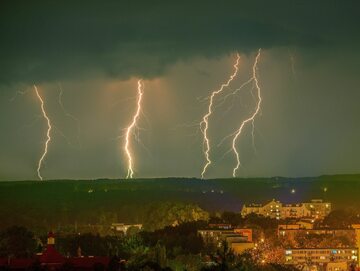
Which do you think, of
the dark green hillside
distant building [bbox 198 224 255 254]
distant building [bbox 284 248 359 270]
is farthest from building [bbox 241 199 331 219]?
distant building [bbox 284 248 359 270]

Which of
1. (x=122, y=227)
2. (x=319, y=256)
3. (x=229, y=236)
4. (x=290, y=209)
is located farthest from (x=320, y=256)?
(x=290, y=209)

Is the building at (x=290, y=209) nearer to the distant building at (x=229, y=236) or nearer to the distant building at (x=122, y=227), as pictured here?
the distant building at (x=122, y=227)

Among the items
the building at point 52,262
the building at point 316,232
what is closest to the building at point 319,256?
the building at point 316,232

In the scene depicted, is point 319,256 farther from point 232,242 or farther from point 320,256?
point 232,242

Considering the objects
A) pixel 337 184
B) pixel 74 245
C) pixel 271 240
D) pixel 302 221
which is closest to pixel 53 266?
pixel 74 245

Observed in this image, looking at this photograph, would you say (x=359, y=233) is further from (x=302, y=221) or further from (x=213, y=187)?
(x=213, y=187)
